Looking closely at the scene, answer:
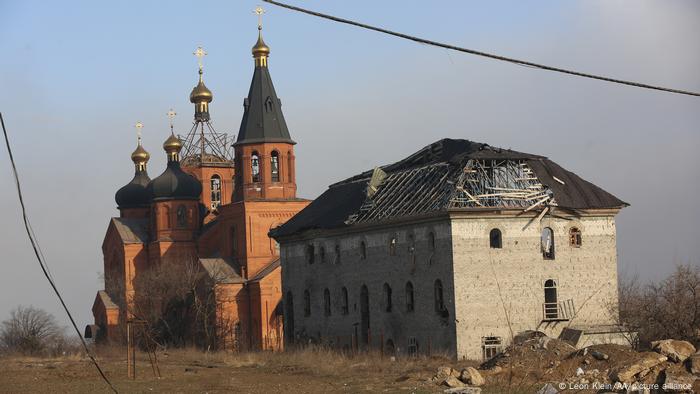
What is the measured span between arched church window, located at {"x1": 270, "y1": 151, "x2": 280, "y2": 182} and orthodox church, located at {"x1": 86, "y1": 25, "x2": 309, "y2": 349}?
6 centimetres

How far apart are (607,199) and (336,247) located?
1241 cm

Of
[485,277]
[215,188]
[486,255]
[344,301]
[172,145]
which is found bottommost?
[344,301]

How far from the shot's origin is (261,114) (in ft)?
242

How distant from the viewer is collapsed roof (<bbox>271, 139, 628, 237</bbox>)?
4491cm

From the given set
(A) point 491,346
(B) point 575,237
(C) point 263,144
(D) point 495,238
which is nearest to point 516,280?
(D) point 495,238

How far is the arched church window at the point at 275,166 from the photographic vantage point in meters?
73.7

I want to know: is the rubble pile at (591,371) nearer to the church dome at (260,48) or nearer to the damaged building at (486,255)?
the damaged building at (486,255)

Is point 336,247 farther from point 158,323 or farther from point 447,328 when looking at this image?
point 158,323

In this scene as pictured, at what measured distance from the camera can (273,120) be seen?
73938 mm

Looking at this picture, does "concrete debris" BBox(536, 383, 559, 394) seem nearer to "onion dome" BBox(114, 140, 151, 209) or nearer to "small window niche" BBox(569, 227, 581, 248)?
"small window niche" BBox(569, 227, 581, 248)

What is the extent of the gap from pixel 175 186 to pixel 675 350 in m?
56.7

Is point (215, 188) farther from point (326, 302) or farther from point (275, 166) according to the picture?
point (326, 302)

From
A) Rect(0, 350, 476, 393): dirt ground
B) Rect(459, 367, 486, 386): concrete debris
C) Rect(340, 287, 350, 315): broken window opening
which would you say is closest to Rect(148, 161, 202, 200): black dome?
Rect(340, 287, 350, 315): broken window opening

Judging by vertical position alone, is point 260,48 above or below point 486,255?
above
